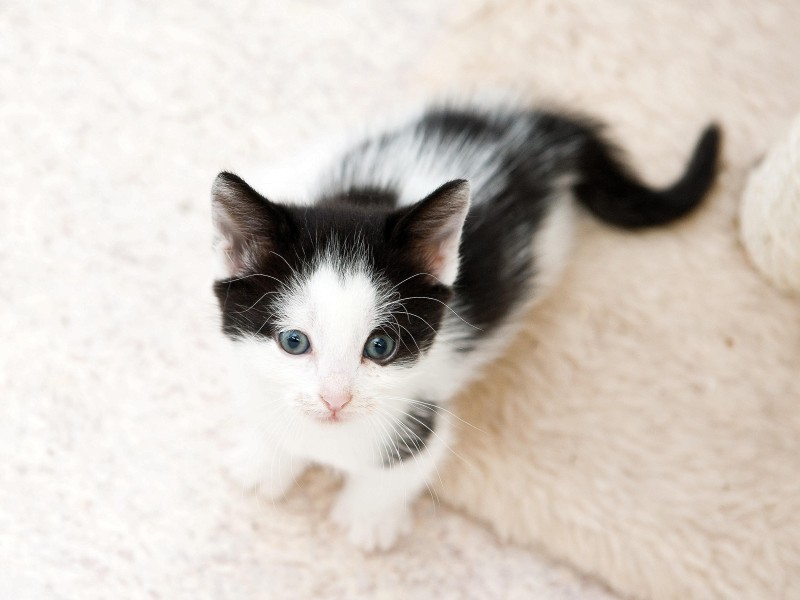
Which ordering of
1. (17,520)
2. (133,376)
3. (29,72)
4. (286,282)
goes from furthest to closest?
1. (29,72)
2. (133,376)
3. (17,520)
4. (286,282)

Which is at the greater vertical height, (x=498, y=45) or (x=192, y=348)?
(x=498, y=45)

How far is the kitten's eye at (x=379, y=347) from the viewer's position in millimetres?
1055

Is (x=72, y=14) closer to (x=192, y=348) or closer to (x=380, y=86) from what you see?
(x=380, y=86)

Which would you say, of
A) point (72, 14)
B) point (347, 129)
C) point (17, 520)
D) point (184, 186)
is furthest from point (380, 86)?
point (17, 520)

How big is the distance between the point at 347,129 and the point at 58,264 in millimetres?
668

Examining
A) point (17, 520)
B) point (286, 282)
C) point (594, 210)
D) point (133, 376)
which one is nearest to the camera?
point (286, 282)

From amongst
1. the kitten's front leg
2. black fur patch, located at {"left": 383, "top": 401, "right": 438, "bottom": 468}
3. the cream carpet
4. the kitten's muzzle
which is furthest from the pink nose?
the cream carpet

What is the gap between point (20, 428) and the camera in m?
1.48

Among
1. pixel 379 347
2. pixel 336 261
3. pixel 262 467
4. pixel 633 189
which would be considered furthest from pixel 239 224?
pixel 633 189

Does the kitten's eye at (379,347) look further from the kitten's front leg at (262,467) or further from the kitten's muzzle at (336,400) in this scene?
the kitten's front leg at (262,467)

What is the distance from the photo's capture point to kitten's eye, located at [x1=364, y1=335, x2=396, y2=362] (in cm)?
105

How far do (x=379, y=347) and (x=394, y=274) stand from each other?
10 centimetres

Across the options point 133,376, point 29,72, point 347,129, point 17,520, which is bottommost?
point 17,520

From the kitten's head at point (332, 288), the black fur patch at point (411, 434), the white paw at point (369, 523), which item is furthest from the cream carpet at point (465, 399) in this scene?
the kitten's head at point (332, 288)
